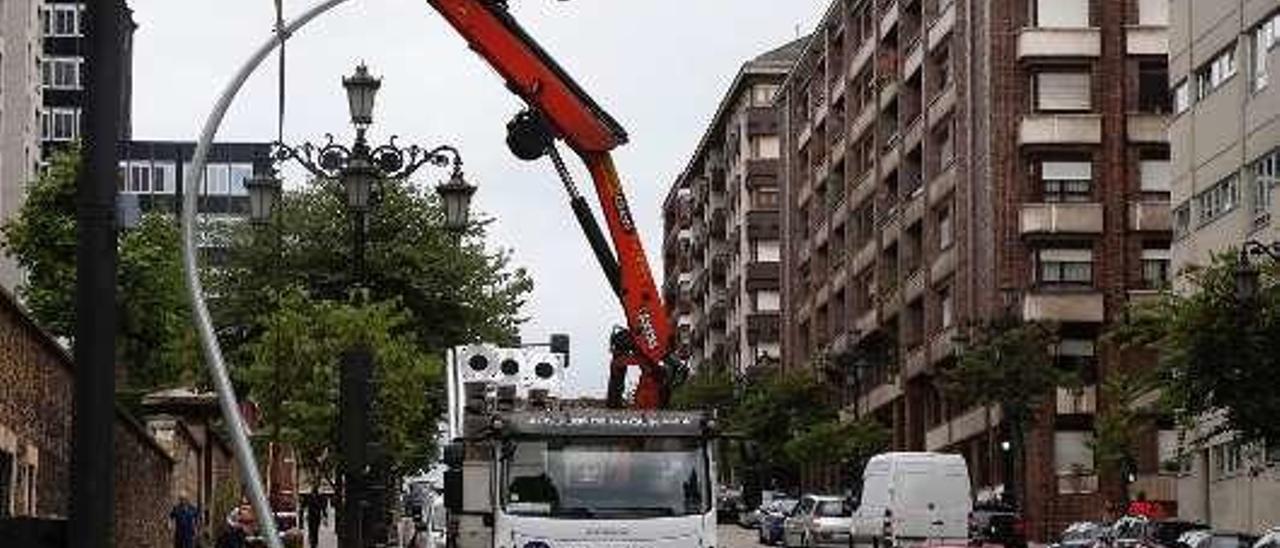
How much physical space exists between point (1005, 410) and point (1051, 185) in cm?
1034

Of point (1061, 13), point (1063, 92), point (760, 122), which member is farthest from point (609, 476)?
point (760, 122)

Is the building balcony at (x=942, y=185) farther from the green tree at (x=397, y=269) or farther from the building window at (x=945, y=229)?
the green tree at (x=397, y=269)

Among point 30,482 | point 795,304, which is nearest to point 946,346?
point 795,304

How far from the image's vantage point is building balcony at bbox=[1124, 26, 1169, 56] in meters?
72.9

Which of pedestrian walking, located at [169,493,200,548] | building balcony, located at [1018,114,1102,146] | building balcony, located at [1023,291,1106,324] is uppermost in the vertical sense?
building balcony, located at [1018,114,1102,146]

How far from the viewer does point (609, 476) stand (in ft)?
70.8

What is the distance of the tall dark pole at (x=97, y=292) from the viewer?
7367mm

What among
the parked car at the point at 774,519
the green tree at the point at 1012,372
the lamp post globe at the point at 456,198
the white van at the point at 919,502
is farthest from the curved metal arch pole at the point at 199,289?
the green tree at the point at 1012,372

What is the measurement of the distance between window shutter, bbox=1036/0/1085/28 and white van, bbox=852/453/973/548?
96.3ft

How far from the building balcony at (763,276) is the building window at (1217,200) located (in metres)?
66.8

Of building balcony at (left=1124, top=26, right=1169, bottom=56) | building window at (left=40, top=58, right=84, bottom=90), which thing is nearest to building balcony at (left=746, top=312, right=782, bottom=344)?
building window at (left=40, top=58, right=84, bottom=90)

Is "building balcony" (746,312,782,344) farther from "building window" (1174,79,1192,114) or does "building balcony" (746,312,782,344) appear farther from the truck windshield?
the truck windshield

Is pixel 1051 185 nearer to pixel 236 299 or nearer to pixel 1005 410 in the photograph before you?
pixel 1005 410

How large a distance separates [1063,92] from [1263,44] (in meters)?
20.3
